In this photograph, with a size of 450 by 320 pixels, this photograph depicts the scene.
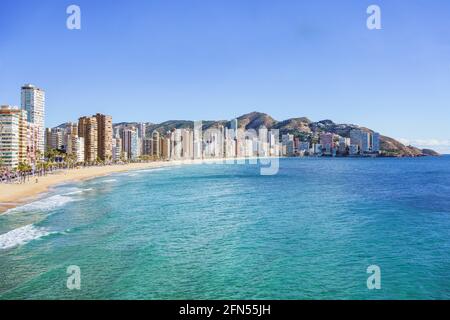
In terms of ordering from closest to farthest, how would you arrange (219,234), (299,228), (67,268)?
(67,268) → (219,234) → (299,228)

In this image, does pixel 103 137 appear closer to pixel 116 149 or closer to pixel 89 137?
pixel 89 137

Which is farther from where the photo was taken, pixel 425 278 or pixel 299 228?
pixel 299 228

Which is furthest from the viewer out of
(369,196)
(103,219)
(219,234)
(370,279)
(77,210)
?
(369,196)

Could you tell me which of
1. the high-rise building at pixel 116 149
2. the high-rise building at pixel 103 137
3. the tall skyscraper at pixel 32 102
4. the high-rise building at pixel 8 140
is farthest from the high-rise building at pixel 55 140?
the high-rise building at pixel 8 140

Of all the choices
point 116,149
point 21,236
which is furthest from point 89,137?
point 21,236

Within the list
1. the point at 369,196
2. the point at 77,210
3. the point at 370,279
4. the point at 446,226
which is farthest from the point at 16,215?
the point at 369,196

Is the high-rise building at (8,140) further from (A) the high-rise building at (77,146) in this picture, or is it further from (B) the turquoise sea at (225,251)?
(B) the turquoise sea at (225,251)
